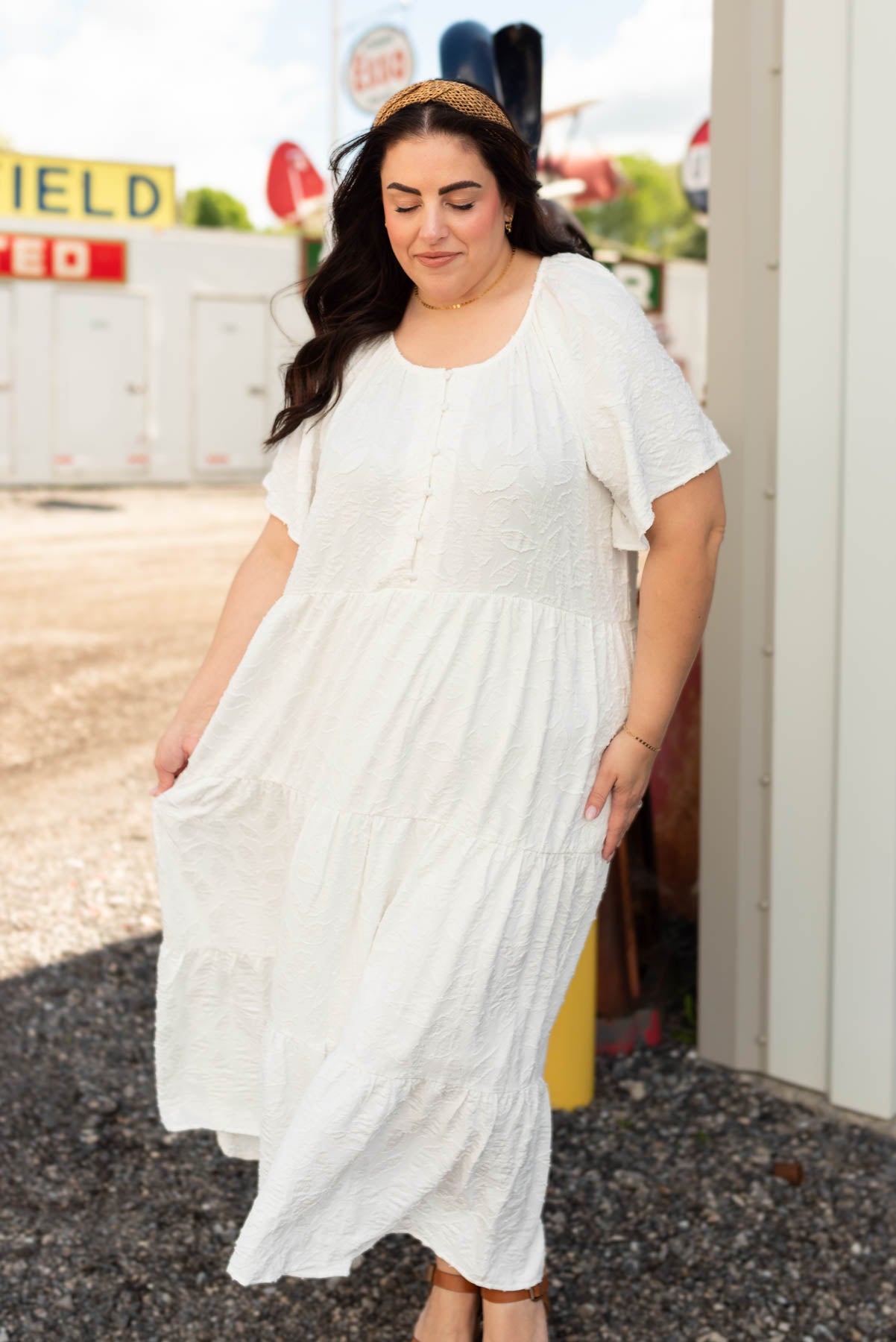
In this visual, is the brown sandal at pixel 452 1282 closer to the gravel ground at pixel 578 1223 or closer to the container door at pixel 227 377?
the gravel ground at pixel 578 1223

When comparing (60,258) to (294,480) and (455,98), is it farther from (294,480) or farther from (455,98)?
(455,98)

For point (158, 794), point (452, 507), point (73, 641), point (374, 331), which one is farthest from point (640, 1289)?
point (73, 641)

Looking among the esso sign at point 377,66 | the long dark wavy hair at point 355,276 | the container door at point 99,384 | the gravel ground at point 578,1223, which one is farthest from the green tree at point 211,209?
the long dark wavy hair at point 355,276

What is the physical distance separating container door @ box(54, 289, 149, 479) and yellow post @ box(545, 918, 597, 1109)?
16.7m

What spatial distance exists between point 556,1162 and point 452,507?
1.65 metres

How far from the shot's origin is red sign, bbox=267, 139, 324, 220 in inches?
704

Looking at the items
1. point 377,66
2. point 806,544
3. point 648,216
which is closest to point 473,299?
point 806,544

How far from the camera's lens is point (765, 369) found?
114 inches

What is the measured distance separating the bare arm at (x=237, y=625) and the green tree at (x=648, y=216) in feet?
230

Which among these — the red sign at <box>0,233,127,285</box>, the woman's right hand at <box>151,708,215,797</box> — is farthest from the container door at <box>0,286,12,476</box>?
the woman's right hand at <box>151,708,215,797</box>

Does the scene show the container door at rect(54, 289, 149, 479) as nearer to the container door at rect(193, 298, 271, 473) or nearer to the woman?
the container door at rect(193, 298, 271, 473)

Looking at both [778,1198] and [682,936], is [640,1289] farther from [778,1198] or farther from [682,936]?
[682,936]

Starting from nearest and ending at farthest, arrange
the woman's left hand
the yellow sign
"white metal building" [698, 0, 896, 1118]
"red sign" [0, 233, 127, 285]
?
the woman's left hand → "white metal building" [698, 0, 896, 1118] → "red sign" [0, 233, 127, 285] → the yellow sign

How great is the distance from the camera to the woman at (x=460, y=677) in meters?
1.86
